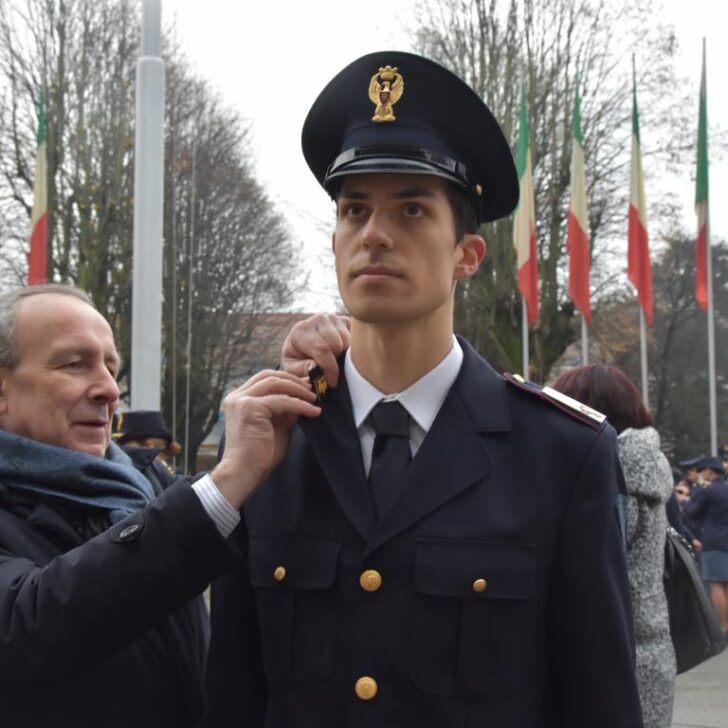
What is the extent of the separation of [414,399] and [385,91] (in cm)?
59

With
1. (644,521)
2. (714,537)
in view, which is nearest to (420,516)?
(644,521)

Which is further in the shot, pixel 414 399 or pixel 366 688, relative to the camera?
pixel 414 399

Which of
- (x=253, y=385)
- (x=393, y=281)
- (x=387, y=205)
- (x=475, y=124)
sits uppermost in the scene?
(x=475, y=124)

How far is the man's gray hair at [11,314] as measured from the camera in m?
2.29

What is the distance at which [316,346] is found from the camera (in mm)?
2113

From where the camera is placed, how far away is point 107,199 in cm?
2581

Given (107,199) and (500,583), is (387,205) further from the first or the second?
(107,199)

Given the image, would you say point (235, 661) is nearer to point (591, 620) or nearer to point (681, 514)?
Result: point (591, 620)

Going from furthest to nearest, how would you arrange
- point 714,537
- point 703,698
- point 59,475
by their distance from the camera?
point 714,537 → point 703,698 → point 59,475

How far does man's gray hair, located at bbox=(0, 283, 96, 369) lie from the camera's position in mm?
2289

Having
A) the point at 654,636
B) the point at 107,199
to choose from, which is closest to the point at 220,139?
the point at 107,199

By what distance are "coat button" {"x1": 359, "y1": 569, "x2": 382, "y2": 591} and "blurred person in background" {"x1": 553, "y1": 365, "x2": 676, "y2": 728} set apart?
2.14m

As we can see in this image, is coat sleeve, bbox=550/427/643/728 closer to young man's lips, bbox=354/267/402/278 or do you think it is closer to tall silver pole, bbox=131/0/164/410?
young man's lips, bbox=354/267/402/278

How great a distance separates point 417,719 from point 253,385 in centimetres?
64
